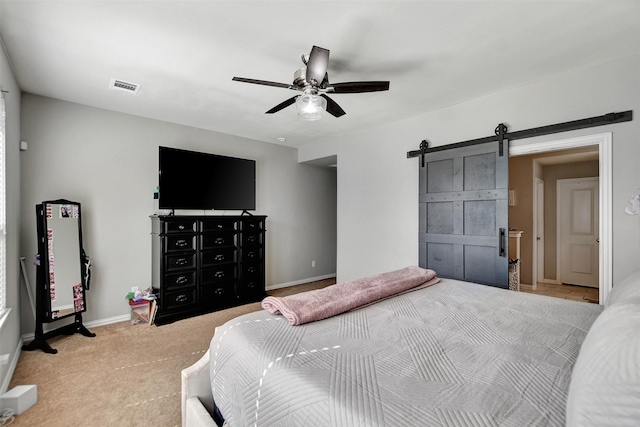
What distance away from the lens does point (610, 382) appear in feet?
2.04

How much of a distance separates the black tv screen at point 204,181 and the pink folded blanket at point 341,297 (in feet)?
9.04

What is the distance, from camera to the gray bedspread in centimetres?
84

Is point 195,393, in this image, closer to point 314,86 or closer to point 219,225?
point 314,86

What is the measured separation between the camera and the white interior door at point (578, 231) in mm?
5020

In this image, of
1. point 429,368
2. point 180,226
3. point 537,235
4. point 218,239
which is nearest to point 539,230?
point 537,235

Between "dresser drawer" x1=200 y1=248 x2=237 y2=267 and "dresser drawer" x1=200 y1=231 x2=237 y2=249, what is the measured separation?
7 cm

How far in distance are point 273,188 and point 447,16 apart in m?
3.70

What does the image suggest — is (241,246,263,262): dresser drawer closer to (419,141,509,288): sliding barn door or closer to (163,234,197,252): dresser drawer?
(163,234,197,252): dresser drawer

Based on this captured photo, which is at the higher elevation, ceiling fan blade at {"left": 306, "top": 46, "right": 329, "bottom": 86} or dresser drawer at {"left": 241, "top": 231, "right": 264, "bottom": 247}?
ceiling fan blade at {"left": 306, "top": 46, "right": 329, "bottom": 86}

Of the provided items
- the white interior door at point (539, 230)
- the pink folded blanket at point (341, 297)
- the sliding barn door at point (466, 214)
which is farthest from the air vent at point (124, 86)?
the white interior door at point (539, 230)

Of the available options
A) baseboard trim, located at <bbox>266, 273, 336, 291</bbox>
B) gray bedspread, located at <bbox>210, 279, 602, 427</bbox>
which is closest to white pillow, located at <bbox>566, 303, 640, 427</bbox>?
gray bedspread, located at <bbox>210, 279, 602, 427</bbox>

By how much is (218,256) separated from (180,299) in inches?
26.6

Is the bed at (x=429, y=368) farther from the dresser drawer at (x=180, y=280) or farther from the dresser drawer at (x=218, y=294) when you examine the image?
the dresser drawer at (x=218, y=294)

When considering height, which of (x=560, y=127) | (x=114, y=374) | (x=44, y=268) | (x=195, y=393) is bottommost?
(x=114, y=374)
